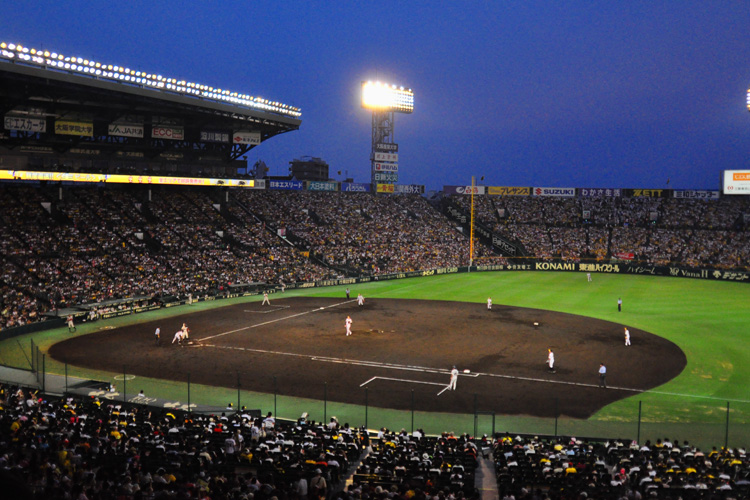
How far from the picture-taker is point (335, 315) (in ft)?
137

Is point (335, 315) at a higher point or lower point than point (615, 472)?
lower

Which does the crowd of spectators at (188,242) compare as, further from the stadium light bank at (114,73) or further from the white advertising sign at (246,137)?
the stadium light bank at (114,73)

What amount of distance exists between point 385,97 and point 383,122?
17.5 feet

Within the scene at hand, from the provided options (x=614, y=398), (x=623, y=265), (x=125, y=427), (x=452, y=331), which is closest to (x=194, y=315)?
(x=452, y=331)

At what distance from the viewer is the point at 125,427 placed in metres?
16.3

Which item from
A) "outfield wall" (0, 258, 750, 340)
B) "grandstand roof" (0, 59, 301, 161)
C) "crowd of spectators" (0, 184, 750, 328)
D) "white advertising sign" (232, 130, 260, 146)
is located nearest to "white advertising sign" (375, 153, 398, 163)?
"crowd of spectators" (0, 184, 750, 328)

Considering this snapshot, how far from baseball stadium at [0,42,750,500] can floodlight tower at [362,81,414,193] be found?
14.5 inches

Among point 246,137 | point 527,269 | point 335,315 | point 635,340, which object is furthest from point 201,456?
point 527,269

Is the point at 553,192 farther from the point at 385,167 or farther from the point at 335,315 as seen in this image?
the point at 335,315

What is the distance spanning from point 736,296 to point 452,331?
30149 mm

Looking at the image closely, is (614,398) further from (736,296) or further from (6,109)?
(6,109)

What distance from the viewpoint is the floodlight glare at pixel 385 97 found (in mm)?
78062

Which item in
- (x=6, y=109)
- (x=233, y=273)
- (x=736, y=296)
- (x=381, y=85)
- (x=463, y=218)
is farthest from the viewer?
(x=463, y=218)

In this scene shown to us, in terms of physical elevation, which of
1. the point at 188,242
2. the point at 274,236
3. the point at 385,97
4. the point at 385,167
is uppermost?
the point at 385,97
